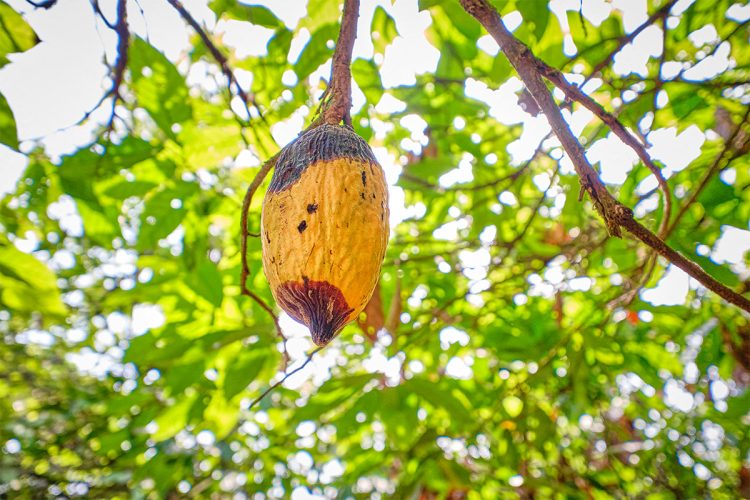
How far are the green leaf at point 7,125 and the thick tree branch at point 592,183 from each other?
1.05 meters

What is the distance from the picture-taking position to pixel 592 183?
771 mm

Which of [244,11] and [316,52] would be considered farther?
[316,52]

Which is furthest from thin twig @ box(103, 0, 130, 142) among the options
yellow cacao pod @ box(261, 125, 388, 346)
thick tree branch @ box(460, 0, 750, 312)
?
thick tree branch @ box(460, 0, 750, 312)

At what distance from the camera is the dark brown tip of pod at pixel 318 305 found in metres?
0.80

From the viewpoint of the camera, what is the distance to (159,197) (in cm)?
171

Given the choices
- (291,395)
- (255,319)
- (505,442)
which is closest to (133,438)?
(291,395)

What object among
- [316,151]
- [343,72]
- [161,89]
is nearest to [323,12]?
[161,89]

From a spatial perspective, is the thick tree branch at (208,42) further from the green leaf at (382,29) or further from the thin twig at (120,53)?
the green leaf at (382,29)

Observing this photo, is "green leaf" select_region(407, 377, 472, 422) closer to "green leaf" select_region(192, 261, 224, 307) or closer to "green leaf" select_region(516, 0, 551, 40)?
"green leaf" select_region(192, 261, 224, 307)

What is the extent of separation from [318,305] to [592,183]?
1.59 feet

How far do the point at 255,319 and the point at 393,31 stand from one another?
1231 millimetres

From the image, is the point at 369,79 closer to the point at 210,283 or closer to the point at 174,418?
the point at 210,283

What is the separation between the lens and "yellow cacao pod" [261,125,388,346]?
80 centimetres

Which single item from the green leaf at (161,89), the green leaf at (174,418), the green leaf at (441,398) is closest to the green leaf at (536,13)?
the green leaf at (161,89)
